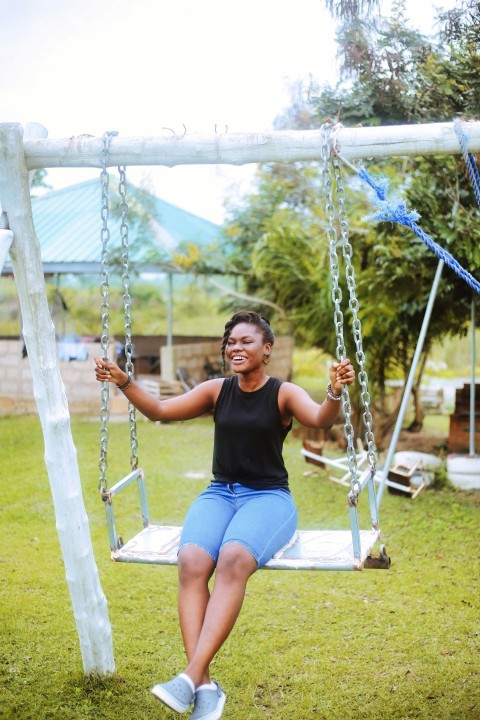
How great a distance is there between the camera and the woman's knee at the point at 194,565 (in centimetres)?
279

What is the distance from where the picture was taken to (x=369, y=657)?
12.3 ft

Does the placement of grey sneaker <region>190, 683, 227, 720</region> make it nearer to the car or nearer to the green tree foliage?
the green tree foliage

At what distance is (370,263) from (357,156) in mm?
5338

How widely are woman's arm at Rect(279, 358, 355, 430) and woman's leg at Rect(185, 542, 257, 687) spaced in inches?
23.5

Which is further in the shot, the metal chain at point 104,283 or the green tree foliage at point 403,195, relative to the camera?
the green tree foliage at point 403,195

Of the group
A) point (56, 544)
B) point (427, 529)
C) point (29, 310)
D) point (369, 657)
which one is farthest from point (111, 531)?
point (427, 529)

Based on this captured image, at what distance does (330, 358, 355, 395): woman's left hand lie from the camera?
2.82 m

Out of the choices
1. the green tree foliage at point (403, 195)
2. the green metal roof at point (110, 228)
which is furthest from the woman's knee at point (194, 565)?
the green metal roof at point (110, 228)

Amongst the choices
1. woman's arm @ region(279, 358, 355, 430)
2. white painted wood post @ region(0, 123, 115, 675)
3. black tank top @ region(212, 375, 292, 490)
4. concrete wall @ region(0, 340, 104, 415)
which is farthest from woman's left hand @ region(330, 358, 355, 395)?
concrete wall @ region(0, 340, 104, 415)

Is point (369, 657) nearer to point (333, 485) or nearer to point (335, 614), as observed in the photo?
point (335, 614)

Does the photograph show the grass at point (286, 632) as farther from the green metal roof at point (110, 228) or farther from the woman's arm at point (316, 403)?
the green metal roof at point (110, 228)

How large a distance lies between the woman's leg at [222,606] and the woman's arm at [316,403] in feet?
1.96

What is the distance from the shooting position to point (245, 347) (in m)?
3.19

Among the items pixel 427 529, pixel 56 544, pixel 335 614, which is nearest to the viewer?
pixel 335 614
